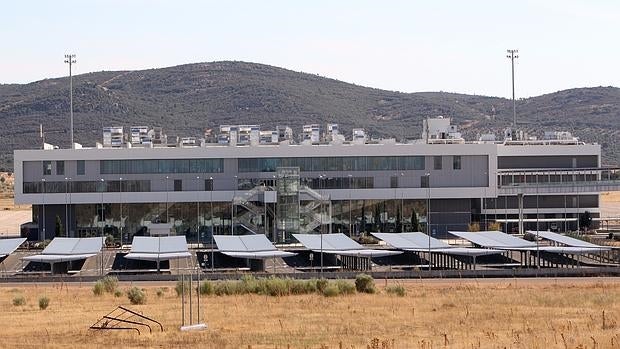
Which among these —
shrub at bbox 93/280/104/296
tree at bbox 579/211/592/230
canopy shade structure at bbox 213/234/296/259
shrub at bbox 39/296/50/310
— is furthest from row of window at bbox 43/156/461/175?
shrub at bbox 39/296/50/310

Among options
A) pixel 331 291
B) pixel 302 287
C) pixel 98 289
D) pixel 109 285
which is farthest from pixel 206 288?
pixel 331 291

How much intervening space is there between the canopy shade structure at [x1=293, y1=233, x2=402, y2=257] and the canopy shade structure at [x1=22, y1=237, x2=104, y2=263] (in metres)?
15.0

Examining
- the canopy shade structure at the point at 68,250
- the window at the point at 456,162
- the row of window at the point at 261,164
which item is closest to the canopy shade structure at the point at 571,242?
the window at the point at 456,162

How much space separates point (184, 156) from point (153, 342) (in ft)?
204

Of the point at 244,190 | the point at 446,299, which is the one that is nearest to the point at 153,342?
the point at 446,299

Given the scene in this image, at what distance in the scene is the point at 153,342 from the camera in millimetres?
41250

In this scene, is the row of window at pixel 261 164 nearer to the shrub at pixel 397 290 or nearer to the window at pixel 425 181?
the window at pixel 425 181

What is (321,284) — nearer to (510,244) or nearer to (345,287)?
(345,287)

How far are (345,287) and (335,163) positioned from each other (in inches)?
1769

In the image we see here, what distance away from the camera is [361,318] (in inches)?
1896

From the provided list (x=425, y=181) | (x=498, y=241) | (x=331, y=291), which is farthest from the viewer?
(x=425, y=181)

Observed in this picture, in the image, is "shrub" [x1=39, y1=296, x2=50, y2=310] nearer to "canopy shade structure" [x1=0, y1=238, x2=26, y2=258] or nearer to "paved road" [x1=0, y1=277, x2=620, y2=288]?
"paved road" [x1=0, y1=277, x2=620, y2=288]

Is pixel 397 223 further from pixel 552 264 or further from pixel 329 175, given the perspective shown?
pixel 552 264

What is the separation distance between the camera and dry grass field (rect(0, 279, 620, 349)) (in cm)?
4072
